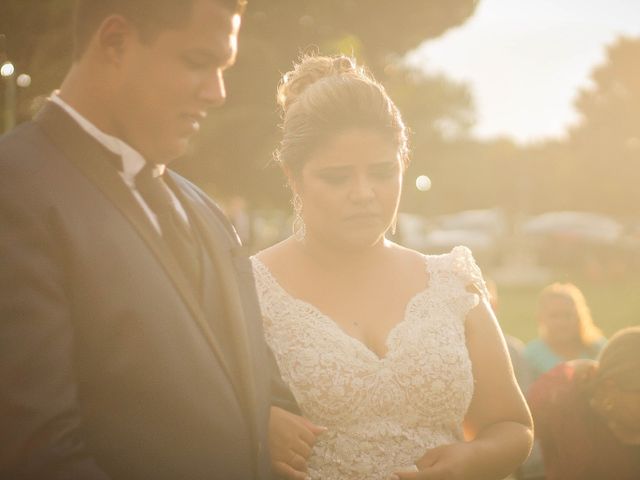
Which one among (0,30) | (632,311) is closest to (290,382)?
(0,30)

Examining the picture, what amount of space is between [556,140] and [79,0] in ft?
177

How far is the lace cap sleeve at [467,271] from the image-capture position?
316cm

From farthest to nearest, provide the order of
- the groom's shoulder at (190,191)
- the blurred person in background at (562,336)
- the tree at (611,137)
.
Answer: the tree at (611,137) → the blurred person in background at (562,336) → the groom's shoulder at (190,191)

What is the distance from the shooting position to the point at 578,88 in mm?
48594

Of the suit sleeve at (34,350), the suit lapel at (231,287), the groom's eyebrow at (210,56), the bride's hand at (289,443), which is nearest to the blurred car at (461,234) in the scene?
the bride's hand at (289,443)

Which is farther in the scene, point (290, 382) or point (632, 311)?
point (632, 311)

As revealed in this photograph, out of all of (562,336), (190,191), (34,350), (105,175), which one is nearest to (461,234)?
(562,336)

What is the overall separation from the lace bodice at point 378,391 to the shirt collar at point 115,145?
1.27 metres

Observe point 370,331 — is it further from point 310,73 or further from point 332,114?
point 310,73

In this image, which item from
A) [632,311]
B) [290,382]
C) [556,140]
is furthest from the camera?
[556,140]

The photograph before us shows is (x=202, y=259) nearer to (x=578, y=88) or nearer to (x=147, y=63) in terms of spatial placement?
(x=147, y=63)

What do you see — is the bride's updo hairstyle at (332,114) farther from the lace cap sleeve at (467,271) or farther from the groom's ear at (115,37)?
the groom's ear at (115,37)

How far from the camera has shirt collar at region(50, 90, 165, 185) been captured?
183cm

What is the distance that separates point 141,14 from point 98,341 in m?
0.72
